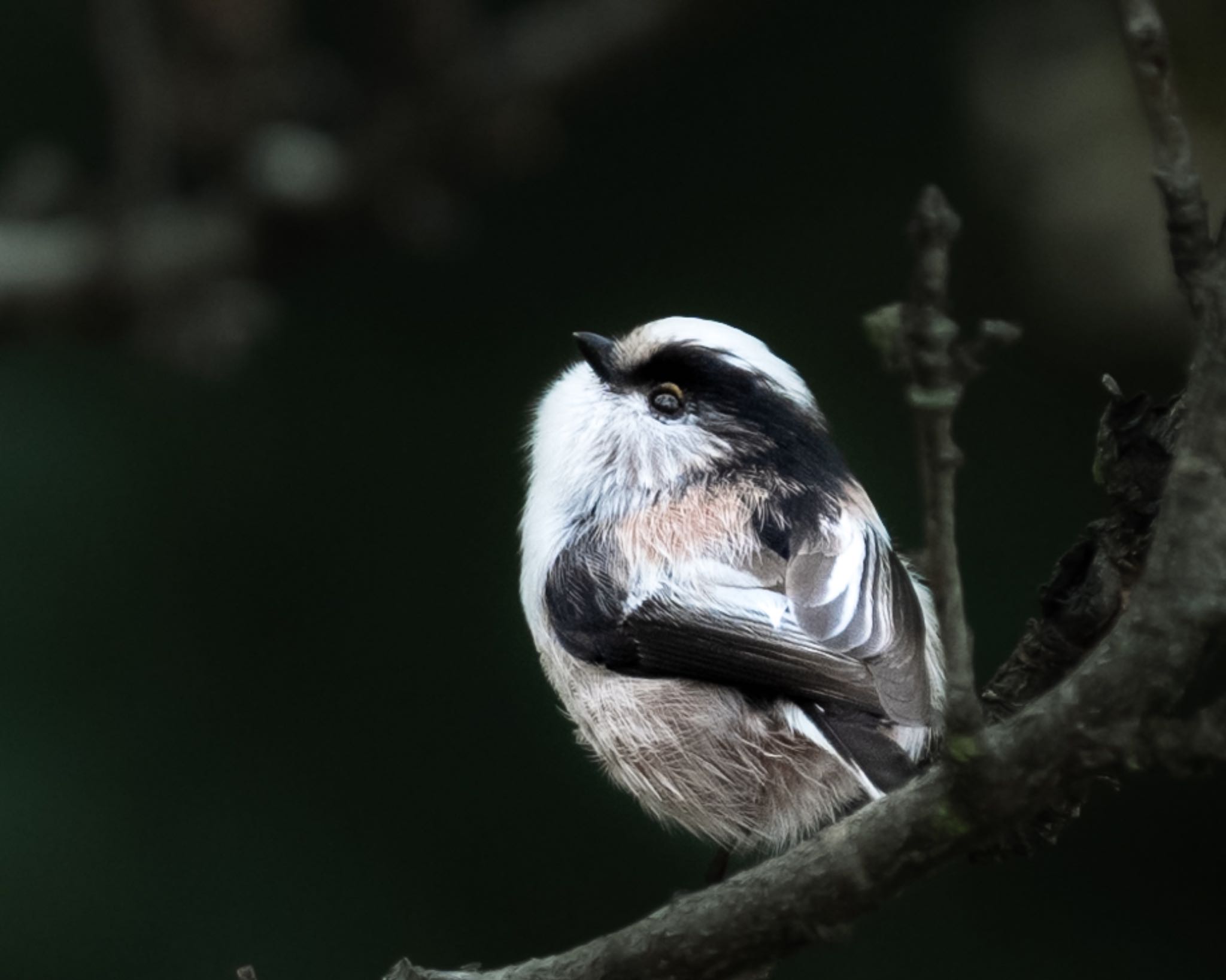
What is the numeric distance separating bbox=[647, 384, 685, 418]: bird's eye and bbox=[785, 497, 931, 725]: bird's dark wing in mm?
282

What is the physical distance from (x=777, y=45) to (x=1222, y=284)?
2.81m

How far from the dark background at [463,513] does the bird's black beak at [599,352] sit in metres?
0.96

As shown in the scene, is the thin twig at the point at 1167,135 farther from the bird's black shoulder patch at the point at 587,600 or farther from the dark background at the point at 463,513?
the dark background at the point at 463,513

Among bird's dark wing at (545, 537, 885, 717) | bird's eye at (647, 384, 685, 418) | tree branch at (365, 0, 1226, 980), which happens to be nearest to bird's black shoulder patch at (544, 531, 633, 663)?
bird's dark wing at (545, 537, 885, 717)

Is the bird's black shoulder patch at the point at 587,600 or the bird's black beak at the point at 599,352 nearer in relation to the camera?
the bird's black shoulder patch at the point at 587,600

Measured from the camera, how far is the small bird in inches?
74.0

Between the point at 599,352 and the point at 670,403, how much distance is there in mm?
138

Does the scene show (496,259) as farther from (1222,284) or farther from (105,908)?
(1222,284)

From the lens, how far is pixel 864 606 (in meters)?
1.95

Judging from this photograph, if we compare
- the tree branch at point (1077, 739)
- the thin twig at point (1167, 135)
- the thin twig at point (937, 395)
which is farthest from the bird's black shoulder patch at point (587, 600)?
the thin twig at point (1167, 135)

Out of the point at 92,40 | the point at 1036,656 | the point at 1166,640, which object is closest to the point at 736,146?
the point at 92,40

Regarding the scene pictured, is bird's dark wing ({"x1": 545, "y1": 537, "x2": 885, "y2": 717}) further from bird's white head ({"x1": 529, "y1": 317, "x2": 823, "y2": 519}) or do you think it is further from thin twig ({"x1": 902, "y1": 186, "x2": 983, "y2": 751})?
thin twig ({"x1": 902, "y1": 186, "x2": 983, "y2": 751})

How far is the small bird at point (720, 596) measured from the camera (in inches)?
74.0

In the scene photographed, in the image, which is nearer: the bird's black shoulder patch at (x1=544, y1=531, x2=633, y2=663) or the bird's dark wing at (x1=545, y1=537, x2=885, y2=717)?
the bird's dark wing at (x1=545, y1=537, x2=885, y2=717)
